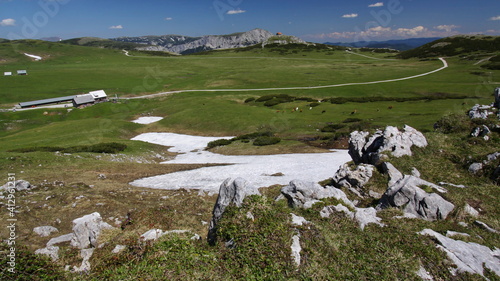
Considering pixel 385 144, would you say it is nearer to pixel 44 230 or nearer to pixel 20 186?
pixel 44 230

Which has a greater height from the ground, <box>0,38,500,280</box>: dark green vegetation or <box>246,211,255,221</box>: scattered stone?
<box>246,211,255,221</box>: scattered stone

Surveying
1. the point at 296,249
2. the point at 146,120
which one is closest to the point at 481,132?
the point at 296,249

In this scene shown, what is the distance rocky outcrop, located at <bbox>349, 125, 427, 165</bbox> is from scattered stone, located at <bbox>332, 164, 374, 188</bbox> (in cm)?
255

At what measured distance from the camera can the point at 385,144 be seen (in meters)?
23.9

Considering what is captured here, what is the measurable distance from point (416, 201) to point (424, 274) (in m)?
6.74

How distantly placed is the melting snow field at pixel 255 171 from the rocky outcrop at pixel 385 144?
420 cm

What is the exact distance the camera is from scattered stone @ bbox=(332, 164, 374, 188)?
826 inches

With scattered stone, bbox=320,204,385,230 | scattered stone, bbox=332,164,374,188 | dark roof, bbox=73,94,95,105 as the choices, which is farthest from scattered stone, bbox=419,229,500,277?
dark roof, bbox=73,94,95,105

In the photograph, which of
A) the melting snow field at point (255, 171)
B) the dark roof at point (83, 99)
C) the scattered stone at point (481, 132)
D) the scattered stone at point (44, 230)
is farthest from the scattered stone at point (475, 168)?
the dark roof at point (83, 99)

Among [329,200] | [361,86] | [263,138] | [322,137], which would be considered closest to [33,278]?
[329,200]

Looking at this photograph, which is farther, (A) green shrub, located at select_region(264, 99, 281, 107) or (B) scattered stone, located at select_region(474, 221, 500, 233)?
(A) green shrub, located at select_region(264, 99, 281, 107)

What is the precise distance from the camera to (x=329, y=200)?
50.1ft

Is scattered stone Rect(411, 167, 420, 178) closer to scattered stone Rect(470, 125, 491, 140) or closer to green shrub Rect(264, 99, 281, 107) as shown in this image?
scattered stone Rect(470, 125, 491, 140)

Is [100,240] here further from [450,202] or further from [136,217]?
[450,202]
